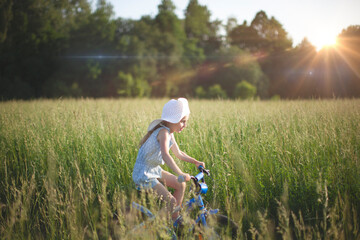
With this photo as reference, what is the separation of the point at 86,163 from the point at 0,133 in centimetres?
228

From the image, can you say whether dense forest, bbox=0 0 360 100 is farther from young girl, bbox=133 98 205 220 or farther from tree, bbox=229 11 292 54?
young girl, bbox=133 98 205 220

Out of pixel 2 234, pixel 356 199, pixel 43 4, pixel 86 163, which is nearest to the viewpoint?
pixel 2 234

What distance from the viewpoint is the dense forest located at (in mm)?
26203

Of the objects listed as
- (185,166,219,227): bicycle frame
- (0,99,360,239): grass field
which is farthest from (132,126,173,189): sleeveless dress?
(185,166,219,227): bicycle frame

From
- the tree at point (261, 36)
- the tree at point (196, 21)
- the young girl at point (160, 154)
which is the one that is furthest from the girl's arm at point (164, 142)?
the tree at point (196, 21)

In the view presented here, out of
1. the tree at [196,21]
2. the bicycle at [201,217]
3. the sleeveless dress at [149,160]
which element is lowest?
the bicycle at [201,217]

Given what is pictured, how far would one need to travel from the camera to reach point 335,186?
276 cm

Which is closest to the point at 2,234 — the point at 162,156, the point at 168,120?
the point at 162,156

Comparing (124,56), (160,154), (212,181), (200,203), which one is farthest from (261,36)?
(200,203)

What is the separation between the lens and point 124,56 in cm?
2970

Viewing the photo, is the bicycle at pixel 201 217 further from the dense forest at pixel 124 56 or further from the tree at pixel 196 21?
the tree at pixel 196 21

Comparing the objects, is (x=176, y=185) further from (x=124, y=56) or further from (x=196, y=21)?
(x=196, y=21)

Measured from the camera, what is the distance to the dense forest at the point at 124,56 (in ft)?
86.0

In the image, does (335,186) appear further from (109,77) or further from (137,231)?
(109,77)
